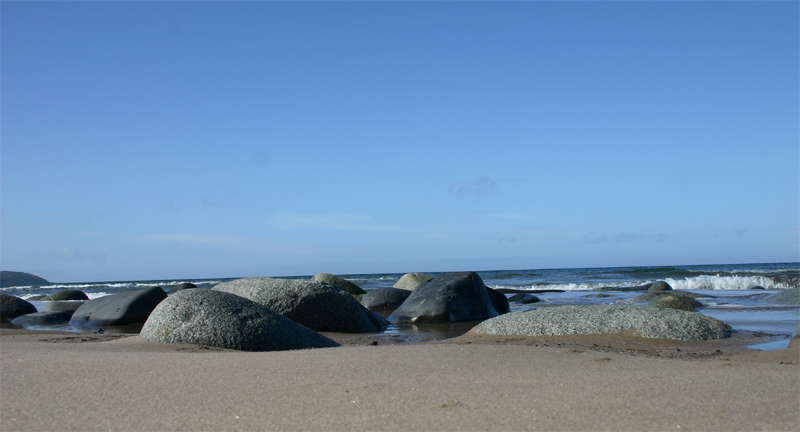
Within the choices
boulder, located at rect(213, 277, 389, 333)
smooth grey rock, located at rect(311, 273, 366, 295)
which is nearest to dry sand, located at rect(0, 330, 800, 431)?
boulder, located at rect(213, 277, 389, 333)

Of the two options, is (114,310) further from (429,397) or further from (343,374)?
(429,397)

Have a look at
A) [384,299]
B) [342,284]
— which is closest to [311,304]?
[384,299]

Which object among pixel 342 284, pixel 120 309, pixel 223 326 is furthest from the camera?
pixel 342 284

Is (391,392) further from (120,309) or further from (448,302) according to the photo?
(120,309)

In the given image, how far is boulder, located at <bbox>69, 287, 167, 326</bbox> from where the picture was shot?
408 inches

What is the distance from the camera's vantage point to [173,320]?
231 inches

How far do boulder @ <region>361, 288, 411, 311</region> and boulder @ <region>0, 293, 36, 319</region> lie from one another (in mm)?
7542

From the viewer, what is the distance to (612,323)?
6.94m

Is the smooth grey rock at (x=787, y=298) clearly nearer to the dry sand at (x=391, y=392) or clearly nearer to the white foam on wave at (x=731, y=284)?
the dry sand at (x=391, y=392)

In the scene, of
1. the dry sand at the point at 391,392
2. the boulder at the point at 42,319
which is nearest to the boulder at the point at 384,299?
the boulder at the point at 42,319

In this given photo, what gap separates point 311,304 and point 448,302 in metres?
2.61

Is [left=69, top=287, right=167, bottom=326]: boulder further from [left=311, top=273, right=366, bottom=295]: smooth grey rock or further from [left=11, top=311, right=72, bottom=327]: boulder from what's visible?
[left=311, top=273, right=366, bottom=295]: smooth grey rock

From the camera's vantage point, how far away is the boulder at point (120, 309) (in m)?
10.4

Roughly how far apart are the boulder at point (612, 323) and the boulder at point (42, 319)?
27.9 ft
